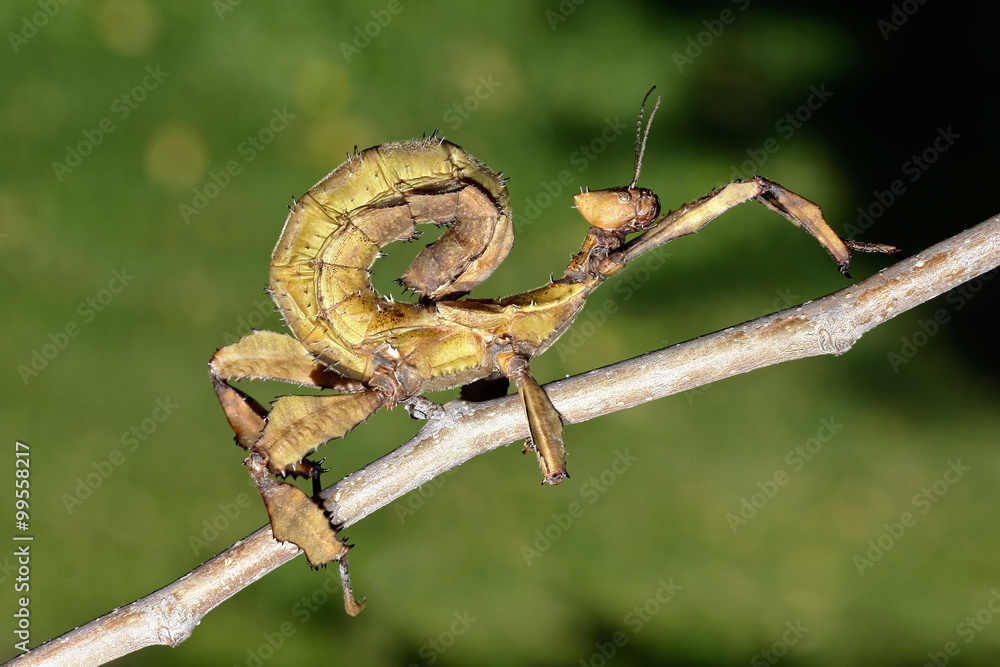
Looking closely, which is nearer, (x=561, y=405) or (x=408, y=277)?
(x=561, y=405)

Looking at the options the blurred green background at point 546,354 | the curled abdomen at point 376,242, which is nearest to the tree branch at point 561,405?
the curled abdomen at point 376,242

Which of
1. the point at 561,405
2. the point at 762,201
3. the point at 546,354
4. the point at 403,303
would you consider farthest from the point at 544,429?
the point at 546,354

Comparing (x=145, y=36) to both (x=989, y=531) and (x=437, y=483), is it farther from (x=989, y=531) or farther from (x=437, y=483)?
(x=989, y=531)

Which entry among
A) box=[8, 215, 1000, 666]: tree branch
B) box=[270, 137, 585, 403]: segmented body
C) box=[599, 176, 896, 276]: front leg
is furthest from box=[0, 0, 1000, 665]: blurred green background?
box=[599, 176, 896, 276]: front leg

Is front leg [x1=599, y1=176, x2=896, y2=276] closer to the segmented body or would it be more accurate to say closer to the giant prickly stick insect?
the giant prickly stick insect

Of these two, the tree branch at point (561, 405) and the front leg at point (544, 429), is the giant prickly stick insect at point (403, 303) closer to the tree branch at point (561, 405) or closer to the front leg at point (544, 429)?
the front leg at point (544, 429)

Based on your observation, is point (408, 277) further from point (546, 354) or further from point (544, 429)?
point (546, 354)

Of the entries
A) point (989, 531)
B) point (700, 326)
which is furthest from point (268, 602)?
point (989, 531)
